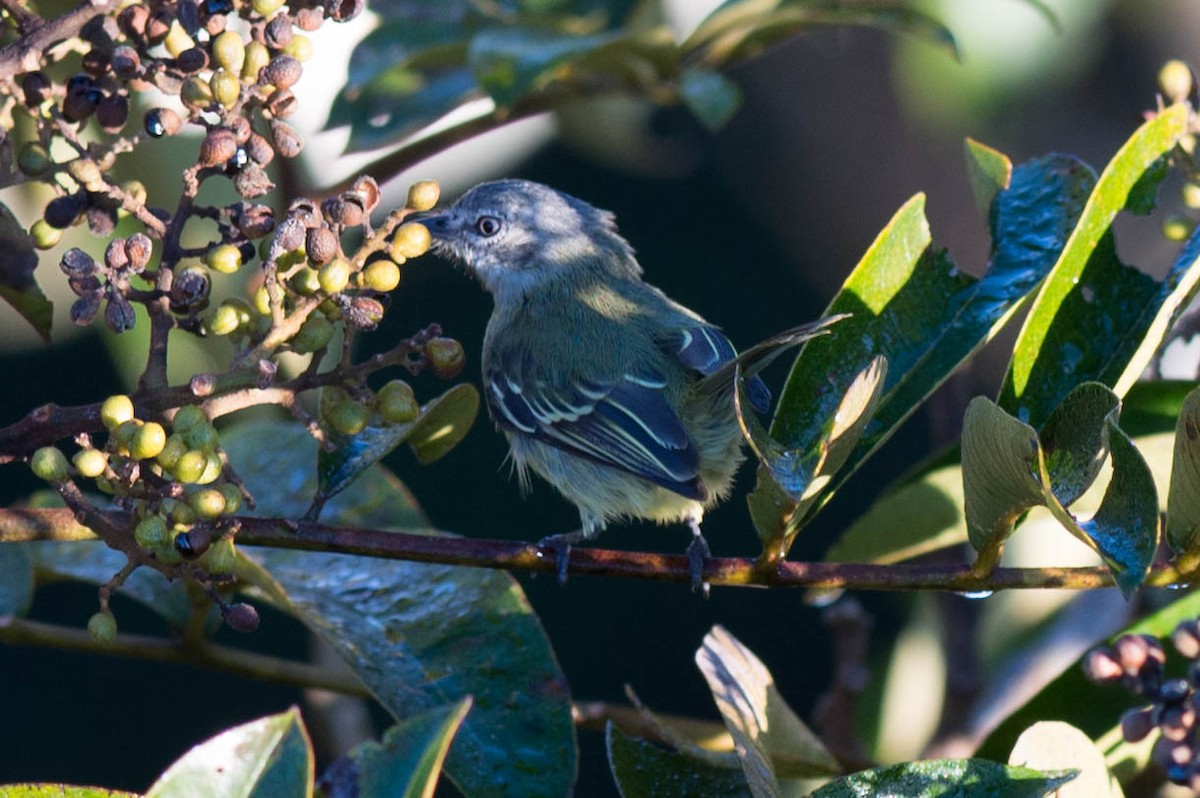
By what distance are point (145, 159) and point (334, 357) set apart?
1.99ft

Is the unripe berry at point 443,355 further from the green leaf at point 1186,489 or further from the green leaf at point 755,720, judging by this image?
the green leaf at point 1186,489

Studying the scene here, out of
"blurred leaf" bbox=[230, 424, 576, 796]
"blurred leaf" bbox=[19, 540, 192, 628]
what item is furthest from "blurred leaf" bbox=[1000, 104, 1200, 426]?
"blurred leaf" bbox=[19, 540, 192, 628]

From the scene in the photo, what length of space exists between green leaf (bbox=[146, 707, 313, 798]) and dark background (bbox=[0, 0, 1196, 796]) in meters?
2.87

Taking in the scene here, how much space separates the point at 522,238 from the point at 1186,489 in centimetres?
218

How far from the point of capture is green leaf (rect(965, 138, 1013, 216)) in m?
1.88

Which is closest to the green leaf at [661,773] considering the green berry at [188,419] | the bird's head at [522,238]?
the green berry at [188,419]

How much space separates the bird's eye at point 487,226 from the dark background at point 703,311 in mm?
597

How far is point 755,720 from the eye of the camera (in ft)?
5.14

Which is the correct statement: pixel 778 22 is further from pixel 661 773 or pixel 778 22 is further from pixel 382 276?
pixel 661 773

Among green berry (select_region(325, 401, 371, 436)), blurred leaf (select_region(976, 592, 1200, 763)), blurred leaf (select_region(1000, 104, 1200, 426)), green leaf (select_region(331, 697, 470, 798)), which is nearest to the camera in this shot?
green leaf (select_region(331, 697, 470, 798))

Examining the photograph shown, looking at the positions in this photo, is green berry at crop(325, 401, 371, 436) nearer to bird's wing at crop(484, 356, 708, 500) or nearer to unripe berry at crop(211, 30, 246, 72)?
unripe berry at crop(211, 30, 246, 72)

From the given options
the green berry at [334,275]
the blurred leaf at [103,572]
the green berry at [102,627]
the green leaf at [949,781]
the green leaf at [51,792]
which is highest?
the green berry at [334,275]

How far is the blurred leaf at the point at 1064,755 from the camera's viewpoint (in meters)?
1.38

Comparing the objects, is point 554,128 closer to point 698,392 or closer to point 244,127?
point 698,392
